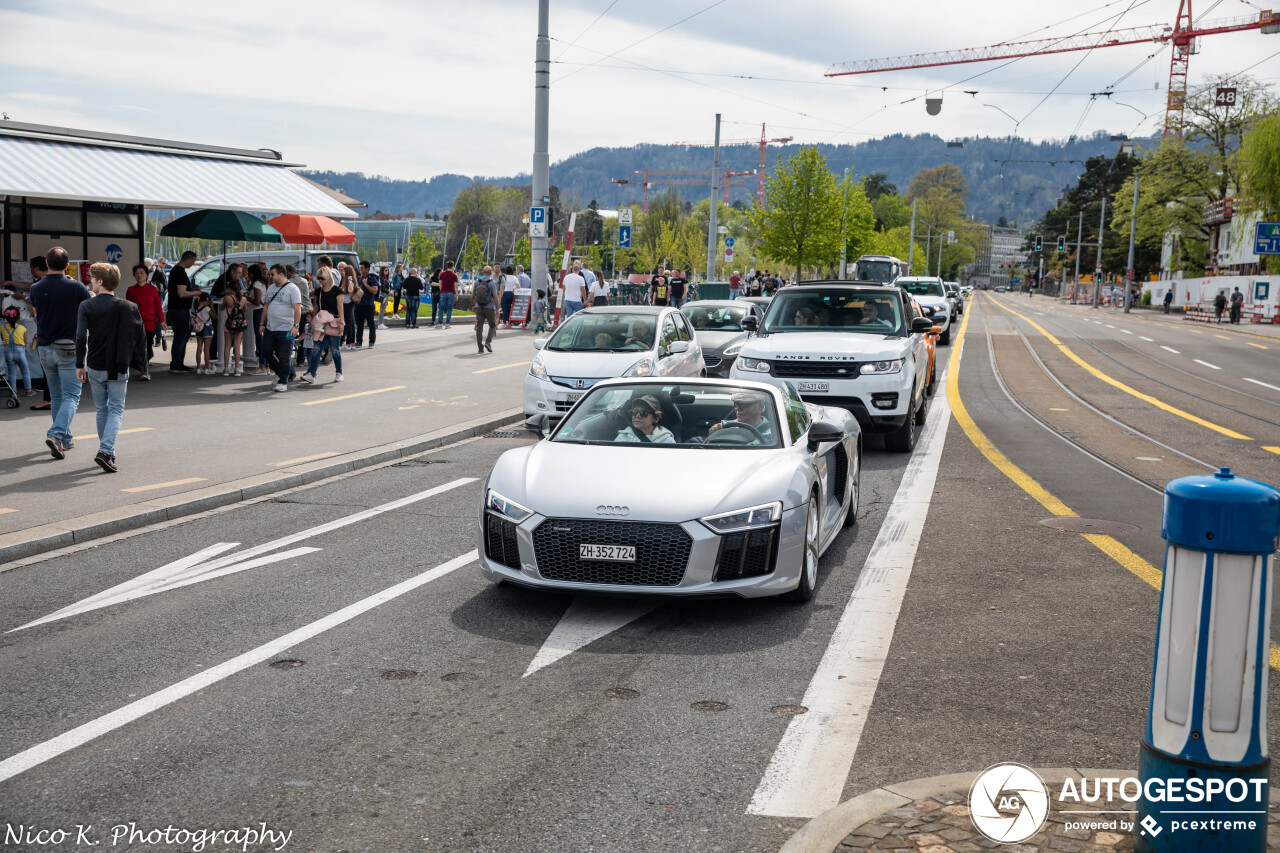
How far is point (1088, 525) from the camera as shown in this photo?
352 inches

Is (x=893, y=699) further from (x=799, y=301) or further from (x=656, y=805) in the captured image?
(x=799, y=301)

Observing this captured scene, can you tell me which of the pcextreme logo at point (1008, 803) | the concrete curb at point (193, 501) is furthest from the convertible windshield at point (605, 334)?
the pcextreme logo at point (1008, 803)

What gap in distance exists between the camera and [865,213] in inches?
2776

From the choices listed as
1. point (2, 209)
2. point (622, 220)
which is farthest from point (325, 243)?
point (622, 220)

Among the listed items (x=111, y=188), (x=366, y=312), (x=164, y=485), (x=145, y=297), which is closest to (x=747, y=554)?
(x=164, y=485)

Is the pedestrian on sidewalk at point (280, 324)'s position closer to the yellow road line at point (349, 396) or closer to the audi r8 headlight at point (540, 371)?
the yellow road line at point (349, 396)

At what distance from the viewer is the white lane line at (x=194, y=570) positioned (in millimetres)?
6688

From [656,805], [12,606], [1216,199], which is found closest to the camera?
[656,805]

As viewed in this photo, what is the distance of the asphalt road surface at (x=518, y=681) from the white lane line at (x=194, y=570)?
0.03 metres

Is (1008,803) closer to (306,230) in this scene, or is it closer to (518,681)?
(518,681)

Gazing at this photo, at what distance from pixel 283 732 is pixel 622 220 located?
111ft

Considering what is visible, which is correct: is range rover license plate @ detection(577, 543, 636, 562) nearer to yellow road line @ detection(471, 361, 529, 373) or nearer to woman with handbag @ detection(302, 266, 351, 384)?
woman with handbag @ detection(302, 266, 351, 384)

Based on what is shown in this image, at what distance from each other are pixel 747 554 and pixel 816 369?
23.3ft

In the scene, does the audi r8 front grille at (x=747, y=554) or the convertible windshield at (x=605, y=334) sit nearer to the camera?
the audi r8 front grille at (x=747, y=554)
